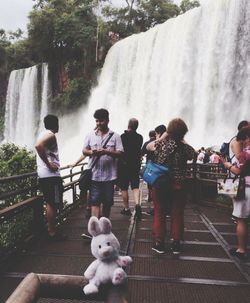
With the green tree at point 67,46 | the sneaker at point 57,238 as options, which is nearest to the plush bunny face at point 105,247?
the sneaker at point 57,238

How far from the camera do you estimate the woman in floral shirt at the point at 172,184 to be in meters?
4.86

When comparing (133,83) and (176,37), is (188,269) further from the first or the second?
(133,83)

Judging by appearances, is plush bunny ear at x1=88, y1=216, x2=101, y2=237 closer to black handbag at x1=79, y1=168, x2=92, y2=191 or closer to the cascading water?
black handbag at x1=79, y1=168, x2=92, y2=191

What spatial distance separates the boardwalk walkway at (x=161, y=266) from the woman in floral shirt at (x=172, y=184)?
10.0 inches

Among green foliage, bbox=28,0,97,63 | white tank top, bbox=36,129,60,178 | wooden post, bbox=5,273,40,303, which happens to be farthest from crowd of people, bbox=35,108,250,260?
green foliage, bbox=28,0,97,63

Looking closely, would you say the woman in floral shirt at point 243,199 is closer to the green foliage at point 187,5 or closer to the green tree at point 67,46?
the green tree at point 67,46

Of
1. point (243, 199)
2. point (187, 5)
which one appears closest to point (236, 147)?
point (243, 199)

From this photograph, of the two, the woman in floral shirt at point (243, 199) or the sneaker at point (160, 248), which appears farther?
the sneaker at point (160, 248)

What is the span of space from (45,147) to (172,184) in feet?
5.64

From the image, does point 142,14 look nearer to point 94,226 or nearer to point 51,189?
point 51,189

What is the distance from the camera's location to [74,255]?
472cm

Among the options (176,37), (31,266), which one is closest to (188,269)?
(31,266)

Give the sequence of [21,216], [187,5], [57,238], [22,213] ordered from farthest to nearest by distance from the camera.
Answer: [187,5] → [21,216] → [22,213] → [57,238]

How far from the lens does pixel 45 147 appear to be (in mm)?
5301
